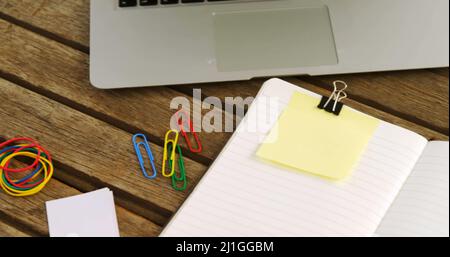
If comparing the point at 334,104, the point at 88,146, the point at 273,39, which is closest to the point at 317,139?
the point at 334,104

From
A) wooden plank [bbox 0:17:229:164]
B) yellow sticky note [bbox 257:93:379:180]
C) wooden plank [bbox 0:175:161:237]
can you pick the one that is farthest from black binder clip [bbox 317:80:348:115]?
wooden plank [bbox 0:175:161:237]

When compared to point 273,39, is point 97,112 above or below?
below

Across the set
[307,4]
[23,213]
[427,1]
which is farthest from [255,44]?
[23,213]

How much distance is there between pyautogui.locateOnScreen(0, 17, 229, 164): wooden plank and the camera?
0.67 meters

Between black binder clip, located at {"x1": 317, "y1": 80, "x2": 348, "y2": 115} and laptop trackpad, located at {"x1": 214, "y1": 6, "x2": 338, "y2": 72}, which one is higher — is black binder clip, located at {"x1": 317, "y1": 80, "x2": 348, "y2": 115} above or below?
below

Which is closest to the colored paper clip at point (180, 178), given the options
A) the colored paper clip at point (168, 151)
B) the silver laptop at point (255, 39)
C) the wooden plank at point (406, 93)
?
the colored paper clip at point (168, 151)

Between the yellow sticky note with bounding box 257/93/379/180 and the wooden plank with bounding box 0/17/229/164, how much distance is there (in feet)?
0.27

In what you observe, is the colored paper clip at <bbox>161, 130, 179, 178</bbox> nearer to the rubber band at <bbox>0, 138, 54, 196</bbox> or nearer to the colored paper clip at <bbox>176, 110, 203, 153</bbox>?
the colored paper clip at <bbox>176, 110, 203, 153</bbox>

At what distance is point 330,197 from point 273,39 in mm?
231

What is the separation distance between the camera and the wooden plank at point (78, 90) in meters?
0.67

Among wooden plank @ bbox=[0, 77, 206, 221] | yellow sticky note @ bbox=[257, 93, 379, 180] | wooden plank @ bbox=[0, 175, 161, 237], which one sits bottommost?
wooden plank @ bbox=[0, 175, 161, 237]

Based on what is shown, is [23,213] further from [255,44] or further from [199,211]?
[255,44]

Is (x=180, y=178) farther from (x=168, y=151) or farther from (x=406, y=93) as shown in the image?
(x=406, y=93)

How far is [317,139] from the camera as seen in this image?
0.62 metres
